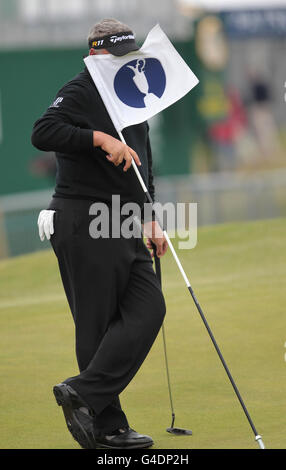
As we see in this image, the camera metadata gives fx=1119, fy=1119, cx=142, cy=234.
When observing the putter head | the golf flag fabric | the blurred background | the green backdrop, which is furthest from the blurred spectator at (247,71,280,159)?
the putter head

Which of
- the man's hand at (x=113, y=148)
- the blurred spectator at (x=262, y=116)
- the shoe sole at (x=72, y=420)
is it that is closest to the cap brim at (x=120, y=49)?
the man's hand at (x=113, y=148)

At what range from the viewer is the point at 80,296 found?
562cm

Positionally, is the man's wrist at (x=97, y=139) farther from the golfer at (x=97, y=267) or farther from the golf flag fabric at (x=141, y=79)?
the golf flag fabric at (x=141, y=79)

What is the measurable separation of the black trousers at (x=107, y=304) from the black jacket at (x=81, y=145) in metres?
0.09

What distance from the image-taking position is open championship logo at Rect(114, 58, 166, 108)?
19.2 ft

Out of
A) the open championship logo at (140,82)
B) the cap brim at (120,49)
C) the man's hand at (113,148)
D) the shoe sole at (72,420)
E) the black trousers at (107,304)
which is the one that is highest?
the cap brim at (120,49)

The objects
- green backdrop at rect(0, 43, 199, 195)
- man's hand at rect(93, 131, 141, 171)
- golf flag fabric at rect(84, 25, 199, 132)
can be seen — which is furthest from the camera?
green backdrop at rect(0, 43, 199, 195)

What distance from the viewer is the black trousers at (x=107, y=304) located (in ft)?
18.1

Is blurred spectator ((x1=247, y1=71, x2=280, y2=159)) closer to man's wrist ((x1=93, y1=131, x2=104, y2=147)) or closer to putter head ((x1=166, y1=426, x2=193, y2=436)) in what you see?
putter head ((x1=166, y1=426, x2=193, y2=436))

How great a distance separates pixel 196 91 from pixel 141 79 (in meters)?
19.2

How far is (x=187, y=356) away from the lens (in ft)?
25.9

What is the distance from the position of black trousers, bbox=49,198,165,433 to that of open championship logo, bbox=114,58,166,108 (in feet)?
2.20

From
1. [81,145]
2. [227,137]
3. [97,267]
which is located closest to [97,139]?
[81,145]
